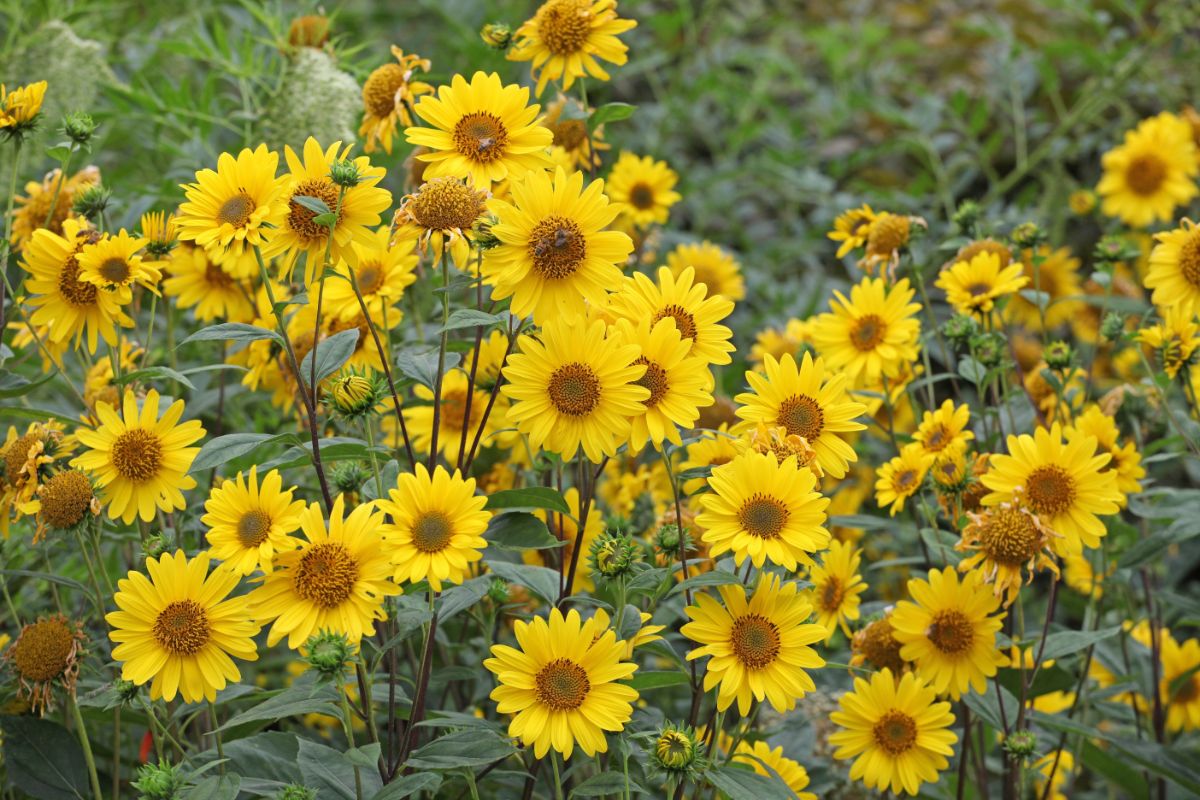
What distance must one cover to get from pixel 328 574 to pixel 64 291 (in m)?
0.54

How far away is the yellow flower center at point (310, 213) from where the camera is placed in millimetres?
1225

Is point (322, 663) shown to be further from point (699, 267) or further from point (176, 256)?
point (699, 267)

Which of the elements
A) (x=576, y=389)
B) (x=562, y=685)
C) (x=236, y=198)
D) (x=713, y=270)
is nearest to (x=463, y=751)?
(x=562, y=685)

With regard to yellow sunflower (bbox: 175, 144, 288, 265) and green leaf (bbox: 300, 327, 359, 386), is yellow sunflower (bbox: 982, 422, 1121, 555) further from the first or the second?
yellow sunflower (bbox: 175, 144, 288, 265)

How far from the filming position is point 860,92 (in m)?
3.29

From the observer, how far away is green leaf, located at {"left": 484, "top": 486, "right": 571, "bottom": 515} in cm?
126

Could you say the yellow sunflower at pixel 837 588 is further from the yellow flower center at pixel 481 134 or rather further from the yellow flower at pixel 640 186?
the yellow flower at pixel 640 186

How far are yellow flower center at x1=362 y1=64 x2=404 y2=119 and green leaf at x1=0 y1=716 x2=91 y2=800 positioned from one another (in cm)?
87

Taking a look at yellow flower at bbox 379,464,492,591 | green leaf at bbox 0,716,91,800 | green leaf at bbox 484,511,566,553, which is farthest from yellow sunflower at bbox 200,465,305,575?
green leaf at bbox 0,716,91,800

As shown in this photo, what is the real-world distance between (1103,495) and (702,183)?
6.16 feet

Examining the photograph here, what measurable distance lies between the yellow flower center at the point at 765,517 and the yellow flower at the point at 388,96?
2.29 feet

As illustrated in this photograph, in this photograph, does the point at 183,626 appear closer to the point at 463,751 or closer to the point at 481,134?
the point at 463,751

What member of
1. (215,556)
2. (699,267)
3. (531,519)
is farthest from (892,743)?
(699,267)

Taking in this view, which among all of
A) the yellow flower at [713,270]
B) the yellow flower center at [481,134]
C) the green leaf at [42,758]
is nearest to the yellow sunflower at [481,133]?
the yellow flower center at [481,134]
